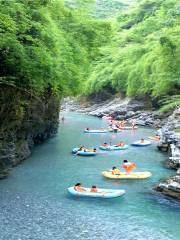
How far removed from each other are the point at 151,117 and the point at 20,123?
106ft

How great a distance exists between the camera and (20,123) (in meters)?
31.8

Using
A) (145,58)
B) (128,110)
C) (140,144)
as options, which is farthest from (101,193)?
(128,110)

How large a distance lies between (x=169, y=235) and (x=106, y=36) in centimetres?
2781

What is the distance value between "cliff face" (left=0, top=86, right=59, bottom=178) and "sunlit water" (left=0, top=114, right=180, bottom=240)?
1238 mm

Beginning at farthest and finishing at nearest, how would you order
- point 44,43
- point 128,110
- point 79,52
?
point 128,110 < point 79,52 < point 44,43

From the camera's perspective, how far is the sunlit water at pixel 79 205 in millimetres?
19250

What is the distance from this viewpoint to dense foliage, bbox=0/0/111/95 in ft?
80.2

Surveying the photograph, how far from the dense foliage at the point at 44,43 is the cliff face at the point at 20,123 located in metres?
1.25

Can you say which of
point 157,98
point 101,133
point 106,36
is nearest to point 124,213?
point 106,36

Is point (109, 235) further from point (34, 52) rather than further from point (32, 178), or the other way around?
point (34, 52)

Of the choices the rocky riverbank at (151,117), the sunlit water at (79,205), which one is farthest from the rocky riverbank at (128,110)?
the sunlit water at (79,205)

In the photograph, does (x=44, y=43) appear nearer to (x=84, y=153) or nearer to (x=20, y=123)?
(x=20, y=123)

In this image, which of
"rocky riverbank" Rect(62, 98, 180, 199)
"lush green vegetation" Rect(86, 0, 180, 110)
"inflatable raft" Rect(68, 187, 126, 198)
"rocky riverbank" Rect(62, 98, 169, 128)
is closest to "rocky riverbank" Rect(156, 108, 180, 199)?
"rocky riverbank" Rect(62, 98, 180, 199)

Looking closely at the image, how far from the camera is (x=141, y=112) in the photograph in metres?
64.3
